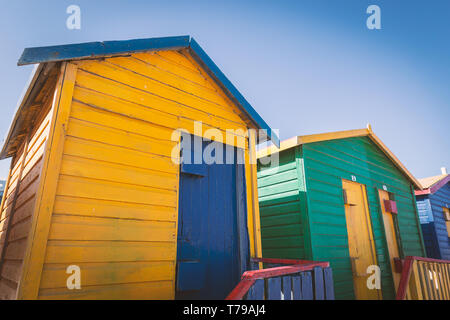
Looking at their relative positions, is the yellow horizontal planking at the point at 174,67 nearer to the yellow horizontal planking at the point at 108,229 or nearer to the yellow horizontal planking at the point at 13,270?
the yellow horizontal planking at the point at 108,229

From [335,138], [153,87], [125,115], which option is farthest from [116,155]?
[335,138]

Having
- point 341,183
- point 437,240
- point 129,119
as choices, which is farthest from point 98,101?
point 437,240

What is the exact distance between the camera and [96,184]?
3.42 metres

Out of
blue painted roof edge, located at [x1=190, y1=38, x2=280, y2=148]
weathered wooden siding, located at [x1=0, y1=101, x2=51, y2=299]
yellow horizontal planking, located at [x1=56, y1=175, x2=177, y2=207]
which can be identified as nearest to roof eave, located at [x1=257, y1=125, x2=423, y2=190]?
blue painted roof edge, located at [x1=190, y1=38, x2=280, y2=148]

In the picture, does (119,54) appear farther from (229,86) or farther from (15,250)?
(15,250)

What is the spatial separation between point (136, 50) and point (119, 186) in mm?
1919

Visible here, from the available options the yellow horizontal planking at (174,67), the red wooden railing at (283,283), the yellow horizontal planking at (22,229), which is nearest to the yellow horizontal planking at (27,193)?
the yellow horizontal planking at (22,229)

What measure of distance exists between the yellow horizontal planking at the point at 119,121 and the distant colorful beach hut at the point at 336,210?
3.44m

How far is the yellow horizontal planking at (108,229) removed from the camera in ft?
10.1

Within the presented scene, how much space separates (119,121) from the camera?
12.5 ft

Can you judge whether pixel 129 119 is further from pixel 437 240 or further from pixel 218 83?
pixel 437 240

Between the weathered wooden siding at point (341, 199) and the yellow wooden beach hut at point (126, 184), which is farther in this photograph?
the weathered wooden siding at point (341, 199)
